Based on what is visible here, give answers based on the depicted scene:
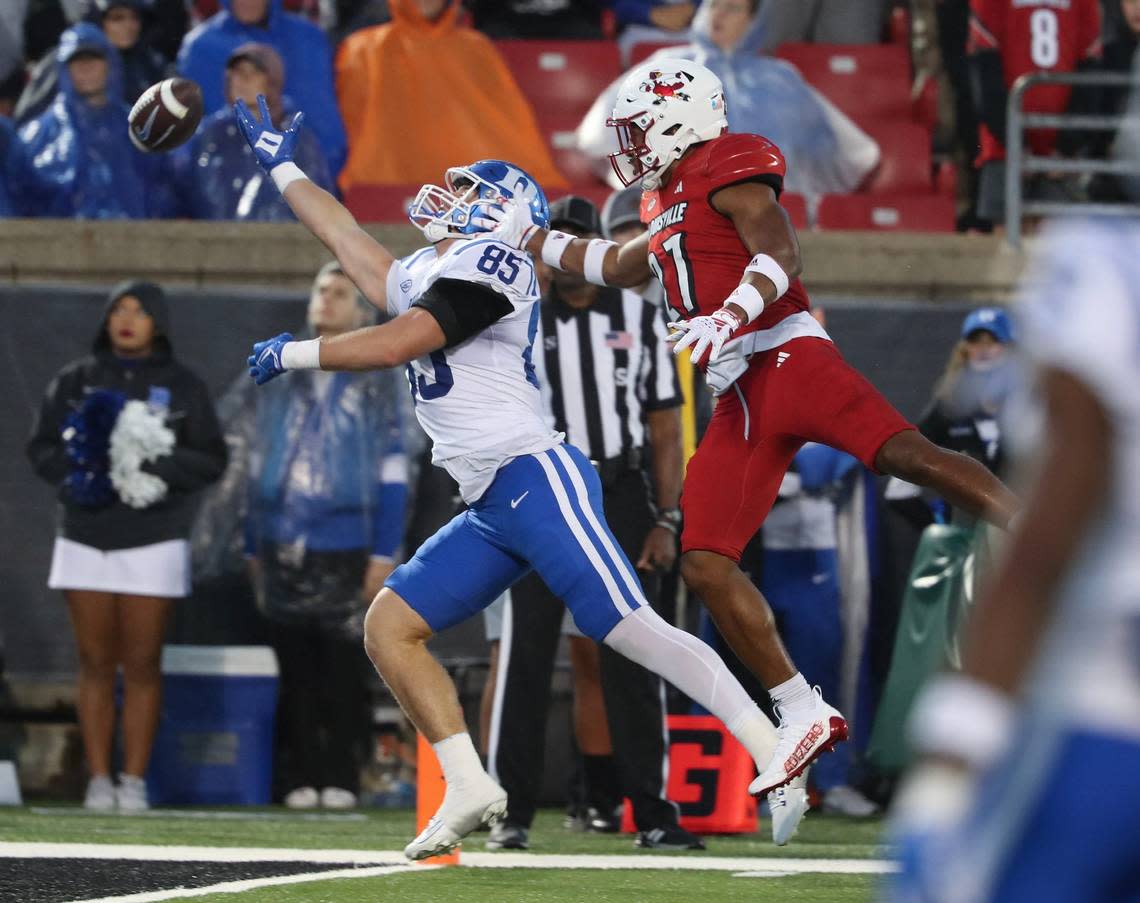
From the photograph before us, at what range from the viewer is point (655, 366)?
21.2ft

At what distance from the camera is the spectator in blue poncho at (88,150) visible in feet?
27.5

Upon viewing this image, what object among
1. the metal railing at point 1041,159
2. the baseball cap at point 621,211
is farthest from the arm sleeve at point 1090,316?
the metal railing at point 1041,159

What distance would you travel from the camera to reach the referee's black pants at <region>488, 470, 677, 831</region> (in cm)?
→ 598

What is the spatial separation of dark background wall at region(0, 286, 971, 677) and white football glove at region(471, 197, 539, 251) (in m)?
3.52

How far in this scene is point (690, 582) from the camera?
193 inches

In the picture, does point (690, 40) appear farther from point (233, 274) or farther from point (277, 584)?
point (277, 584)

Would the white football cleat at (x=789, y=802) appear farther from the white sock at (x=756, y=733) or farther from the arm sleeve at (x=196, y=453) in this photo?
the arm sleeve at (x=196, y=453)

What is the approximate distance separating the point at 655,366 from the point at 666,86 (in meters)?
1.53

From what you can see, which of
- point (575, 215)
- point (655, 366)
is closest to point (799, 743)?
point (655, 366)

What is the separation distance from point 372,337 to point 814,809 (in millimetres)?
3776

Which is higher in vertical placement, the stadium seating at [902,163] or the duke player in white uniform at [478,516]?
the stadium seating at [902,163]

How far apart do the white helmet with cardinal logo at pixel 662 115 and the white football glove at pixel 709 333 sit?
680mm

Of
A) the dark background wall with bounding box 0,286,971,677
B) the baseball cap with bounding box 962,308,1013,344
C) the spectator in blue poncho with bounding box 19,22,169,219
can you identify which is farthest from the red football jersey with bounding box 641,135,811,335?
the spectator in blue poncho with bounding box 19,22,169,219

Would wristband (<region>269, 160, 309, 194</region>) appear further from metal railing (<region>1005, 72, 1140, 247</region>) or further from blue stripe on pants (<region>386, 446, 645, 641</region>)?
metal railing (<region>1005, 72, 1140, 247</region>)
